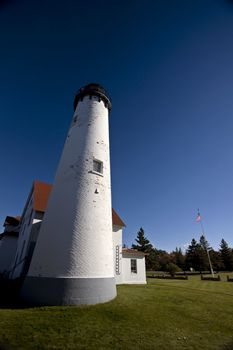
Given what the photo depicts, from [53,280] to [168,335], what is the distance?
4.73m

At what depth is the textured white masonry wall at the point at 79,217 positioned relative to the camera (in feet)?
26.5

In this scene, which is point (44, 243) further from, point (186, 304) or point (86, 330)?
point (186, 304)

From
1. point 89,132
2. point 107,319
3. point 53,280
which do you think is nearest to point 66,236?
point 53,280

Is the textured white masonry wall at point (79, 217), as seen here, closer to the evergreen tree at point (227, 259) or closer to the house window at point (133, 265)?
the house window at point (133, 265)

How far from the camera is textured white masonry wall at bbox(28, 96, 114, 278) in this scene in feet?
26.5

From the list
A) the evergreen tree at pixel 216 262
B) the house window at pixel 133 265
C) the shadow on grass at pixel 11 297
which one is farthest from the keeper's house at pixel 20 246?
the evergreen tree at pixel 216 262

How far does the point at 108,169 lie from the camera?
37.4 ft

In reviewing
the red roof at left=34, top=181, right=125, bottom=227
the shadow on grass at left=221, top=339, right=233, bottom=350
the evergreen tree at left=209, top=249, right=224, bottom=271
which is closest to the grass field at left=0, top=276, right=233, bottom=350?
the shadow on grass at left=221, top=339, right=233, bottom=350

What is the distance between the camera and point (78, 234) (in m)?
8.38

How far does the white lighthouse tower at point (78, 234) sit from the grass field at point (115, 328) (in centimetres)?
76

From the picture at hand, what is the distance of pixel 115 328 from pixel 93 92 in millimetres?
13078

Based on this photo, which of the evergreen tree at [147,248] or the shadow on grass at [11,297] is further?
the evergreen tree at [147,248]

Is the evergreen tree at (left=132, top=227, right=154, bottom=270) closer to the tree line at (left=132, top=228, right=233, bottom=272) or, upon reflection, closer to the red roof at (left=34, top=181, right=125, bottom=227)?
the tree line at (left=132, top=228, right=233, bottom=272)

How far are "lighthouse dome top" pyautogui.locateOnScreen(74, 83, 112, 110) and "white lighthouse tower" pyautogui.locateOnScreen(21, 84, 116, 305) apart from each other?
2.78m
